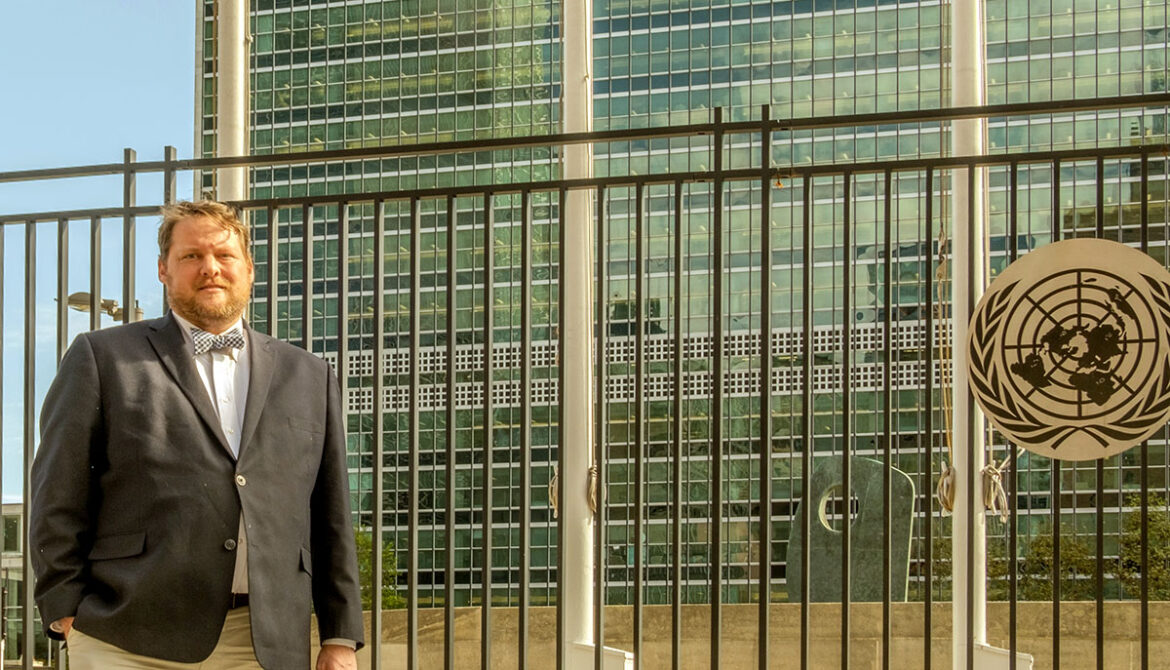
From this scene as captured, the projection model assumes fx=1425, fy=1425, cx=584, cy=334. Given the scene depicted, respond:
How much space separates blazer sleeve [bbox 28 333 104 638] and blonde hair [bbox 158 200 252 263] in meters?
0.31

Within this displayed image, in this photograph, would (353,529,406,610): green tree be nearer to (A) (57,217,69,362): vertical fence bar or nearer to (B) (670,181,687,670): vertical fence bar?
(A) (57,217,69,362): vertical fence bar

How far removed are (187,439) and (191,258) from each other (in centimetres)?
40

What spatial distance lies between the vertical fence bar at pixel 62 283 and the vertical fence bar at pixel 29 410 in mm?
87

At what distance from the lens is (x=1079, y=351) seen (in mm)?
3682

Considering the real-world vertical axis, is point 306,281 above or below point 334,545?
above

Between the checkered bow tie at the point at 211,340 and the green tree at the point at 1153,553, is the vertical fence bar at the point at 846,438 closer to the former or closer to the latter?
the checkered bow tie at the point at 211,340

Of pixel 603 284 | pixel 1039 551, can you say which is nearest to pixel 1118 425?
pixel 603 284

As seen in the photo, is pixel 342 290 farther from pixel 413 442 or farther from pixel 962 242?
pixel 962 242

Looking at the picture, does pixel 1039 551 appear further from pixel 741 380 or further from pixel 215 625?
pixel 215 625

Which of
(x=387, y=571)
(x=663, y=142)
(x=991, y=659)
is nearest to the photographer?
(x=991, y=659)

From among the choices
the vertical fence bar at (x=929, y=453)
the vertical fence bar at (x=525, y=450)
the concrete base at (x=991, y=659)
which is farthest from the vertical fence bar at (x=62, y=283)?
the concrete base at (x=991, y=659)

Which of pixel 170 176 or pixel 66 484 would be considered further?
pixel 170 176

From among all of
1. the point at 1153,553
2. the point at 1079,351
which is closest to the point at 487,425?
the point at 1079,351

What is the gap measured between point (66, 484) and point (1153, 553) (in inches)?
400
